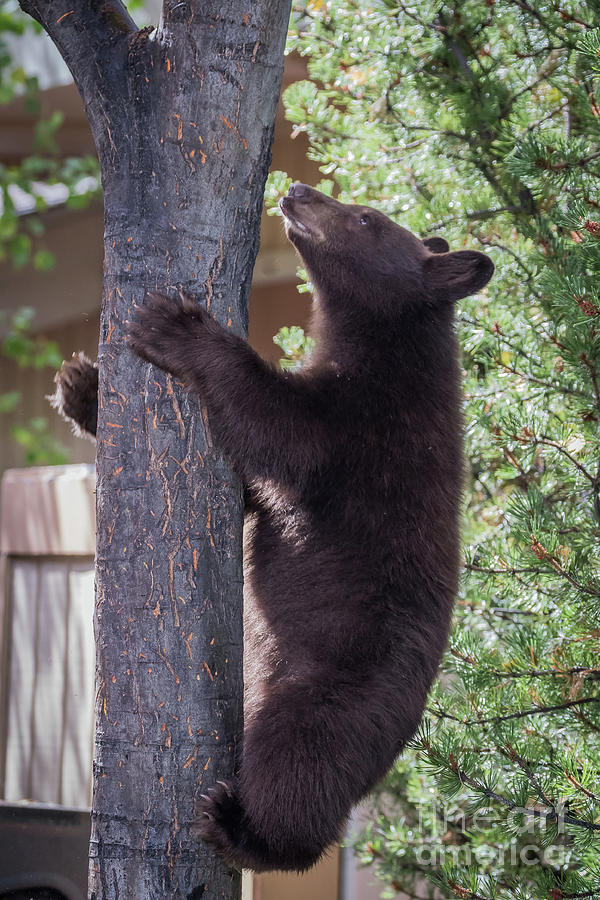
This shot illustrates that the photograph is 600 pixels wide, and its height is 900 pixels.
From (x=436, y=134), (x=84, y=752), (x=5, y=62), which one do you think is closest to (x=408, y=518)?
(x=436, y=134)

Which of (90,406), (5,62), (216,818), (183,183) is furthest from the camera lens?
(5,62)

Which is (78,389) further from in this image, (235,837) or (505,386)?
(235,837)

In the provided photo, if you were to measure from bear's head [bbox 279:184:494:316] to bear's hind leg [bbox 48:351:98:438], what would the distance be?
0.72 metres

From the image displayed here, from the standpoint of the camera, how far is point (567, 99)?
2900 millimetres

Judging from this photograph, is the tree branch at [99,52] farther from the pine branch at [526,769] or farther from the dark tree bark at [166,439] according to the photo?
the pine branch at [526,769]

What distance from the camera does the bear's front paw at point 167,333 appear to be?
2000 millimetres

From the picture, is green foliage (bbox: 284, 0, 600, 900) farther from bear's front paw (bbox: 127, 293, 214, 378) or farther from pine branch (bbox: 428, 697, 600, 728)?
bear's front paw (bbox: 127, 293, 214, 378)

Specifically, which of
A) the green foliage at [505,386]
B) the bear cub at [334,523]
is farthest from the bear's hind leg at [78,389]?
the green foliage at [505,386]

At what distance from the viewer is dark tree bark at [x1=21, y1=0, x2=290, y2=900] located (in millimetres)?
1889

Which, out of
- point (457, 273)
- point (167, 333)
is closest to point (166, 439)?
point (167, 333)

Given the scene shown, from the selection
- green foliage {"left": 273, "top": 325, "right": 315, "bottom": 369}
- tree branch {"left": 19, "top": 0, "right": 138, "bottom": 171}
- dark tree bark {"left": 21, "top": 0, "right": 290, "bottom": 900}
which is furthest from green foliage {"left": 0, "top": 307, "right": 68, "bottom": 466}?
dark tree bark {"left": 21, "top": 0, "right": 290, "bottom": 900}

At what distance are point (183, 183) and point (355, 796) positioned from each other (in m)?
1.41

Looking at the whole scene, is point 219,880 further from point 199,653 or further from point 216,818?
point 199,653

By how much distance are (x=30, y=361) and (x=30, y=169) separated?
1.39m
